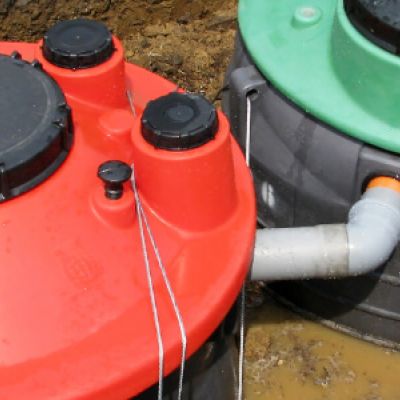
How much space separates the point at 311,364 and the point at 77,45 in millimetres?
974

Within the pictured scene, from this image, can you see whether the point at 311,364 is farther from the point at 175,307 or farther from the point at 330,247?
the point at 175,307

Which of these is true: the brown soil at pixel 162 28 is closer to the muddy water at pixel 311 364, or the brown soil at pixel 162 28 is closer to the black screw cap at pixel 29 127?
the muddy water at pixel 311 364

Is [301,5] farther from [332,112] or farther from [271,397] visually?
[271,397]

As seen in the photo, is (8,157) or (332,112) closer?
(8,157)

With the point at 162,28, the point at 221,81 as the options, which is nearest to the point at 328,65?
the point at 221,81

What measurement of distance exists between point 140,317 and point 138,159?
0.79 ft

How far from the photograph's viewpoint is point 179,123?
1.24 metres

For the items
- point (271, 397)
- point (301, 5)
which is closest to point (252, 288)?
point (271, 397)

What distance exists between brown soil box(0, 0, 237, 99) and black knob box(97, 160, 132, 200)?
1325 millimetres

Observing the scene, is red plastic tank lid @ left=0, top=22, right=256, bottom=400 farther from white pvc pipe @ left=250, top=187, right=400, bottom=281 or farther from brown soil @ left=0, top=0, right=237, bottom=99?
brown soil @ left=0, top=0, right=237, bottom=99

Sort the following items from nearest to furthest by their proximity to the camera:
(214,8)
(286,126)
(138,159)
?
(138,159) < (286,126) < (214,8)

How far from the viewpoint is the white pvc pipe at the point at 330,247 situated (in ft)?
4.87

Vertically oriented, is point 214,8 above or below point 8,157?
below

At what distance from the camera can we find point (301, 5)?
188cm
